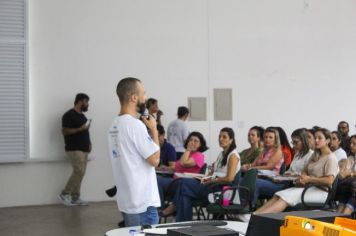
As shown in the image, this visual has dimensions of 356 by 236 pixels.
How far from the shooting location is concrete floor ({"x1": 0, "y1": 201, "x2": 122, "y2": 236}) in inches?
298

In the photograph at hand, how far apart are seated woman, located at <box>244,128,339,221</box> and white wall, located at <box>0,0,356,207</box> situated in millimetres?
4613

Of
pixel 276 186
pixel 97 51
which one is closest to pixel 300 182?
pixel 276 186

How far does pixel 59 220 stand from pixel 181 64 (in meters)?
4.02

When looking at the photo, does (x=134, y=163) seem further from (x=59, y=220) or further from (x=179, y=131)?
(x=179, y=131)

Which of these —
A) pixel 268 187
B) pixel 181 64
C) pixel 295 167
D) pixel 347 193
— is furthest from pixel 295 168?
pixel 181 64

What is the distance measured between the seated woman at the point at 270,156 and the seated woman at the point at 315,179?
0.93 meters

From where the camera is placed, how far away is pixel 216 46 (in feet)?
37.5

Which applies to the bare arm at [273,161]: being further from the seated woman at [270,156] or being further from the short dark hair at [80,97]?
the short dark hair at [80,97]

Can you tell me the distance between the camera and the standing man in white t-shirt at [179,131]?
10656 millimetres

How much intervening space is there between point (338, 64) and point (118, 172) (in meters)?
9.43

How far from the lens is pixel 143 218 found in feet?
12.2

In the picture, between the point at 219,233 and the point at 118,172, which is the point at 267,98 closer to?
the point at 118,172

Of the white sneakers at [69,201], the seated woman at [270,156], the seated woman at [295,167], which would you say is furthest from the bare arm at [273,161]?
the white sneakers at [69,201]

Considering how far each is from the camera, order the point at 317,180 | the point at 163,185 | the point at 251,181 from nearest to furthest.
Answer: the point at 317,180 < the point at 251,181 < the point at 163,185
